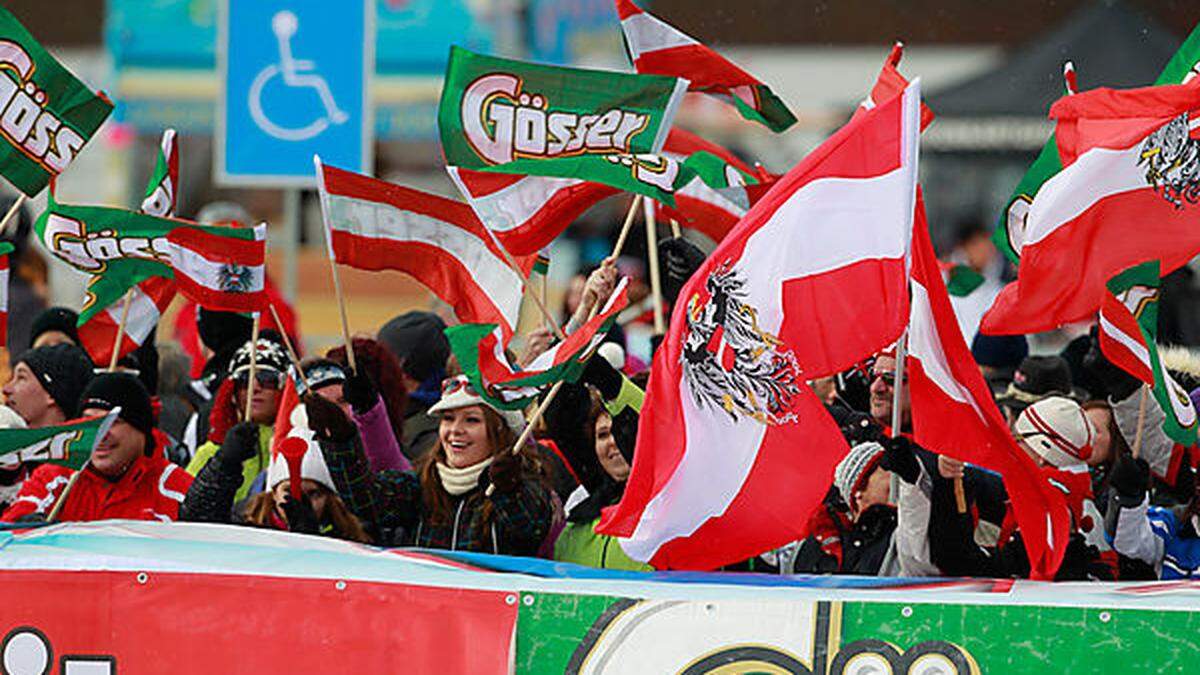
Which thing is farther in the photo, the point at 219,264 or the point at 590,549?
the point at 219,264

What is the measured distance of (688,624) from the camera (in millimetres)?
4680

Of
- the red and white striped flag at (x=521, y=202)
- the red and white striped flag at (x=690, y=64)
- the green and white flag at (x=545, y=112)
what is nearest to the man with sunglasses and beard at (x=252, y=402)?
the red and white striped flag at (x=521, y=202)

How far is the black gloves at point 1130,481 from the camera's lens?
5594mm

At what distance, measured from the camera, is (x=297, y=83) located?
388 inches

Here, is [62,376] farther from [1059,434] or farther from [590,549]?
[1059,434]

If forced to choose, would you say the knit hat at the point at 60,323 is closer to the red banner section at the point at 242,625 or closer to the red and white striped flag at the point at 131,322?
the red and white striped flag at the point at 131,322

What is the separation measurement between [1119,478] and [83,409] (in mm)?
3118

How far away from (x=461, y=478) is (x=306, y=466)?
0.50m

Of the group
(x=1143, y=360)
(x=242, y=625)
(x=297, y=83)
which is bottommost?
(x=242, y=625)

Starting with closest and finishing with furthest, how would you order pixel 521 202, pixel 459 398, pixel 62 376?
1. pixel 459 398
2. pixel 521 202
3. pixel 62 376

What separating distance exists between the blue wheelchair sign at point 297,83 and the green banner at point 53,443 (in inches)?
159

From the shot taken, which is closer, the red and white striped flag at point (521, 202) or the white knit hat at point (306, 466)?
the white knit hat at point (306, 466)

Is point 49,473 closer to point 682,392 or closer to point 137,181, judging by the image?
point 682,392

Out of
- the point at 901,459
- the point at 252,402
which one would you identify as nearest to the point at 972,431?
the point at 901,459
